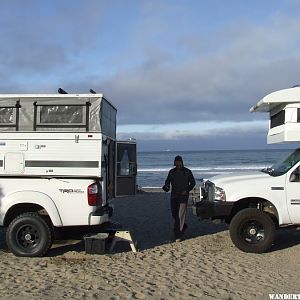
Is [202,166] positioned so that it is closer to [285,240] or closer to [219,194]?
A: [285,240]

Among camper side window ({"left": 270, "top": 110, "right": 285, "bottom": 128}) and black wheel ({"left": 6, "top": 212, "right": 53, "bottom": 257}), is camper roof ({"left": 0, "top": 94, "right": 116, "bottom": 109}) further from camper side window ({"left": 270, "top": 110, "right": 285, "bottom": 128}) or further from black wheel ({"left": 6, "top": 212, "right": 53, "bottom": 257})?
camper side window ({"left": 270, "top": 110, "right": 285, "bottom": 128})

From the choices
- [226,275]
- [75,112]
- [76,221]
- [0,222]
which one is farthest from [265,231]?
[0,222]

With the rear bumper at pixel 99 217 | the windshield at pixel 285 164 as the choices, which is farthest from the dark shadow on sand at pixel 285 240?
the rear bumper at pixel 99 217

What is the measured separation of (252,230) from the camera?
8.86 m

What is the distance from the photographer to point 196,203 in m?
9.42

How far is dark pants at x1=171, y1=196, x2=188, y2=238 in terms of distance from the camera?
9773 millimetres

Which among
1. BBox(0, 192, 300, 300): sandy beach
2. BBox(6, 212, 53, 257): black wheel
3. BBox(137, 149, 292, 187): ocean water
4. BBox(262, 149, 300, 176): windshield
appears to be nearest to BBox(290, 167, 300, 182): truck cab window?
BBox(262, 149, 300, 176): windshield

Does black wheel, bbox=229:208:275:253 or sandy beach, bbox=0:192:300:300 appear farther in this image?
black wheel, bbox=229:208:275:253

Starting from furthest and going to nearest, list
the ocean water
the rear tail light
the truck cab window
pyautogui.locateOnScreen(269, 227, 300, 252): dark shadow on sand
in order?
1. the ocean water
2. pyautogui.locateOnScreen(269, 227, 300, 252): dark shadow on sand
3. the truck cab window
4. the rear tail light

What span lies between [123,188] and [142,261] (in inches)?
80.9

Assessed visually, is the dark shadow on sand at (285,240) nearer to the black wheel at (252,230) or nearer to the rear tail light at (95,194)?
the black wheel at (252,230)

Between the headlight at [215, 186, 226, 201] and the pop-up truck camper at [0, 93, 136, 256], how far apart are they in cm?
217

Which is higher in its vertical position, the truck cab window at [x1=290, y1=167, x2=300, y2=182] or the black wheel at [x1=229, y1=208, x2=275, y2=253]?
the truck cab window at [x1=290, y1=167, x2=300, y2=182]

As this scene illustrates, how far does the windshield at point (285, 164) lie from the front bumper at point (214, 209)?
1093 millimetres
